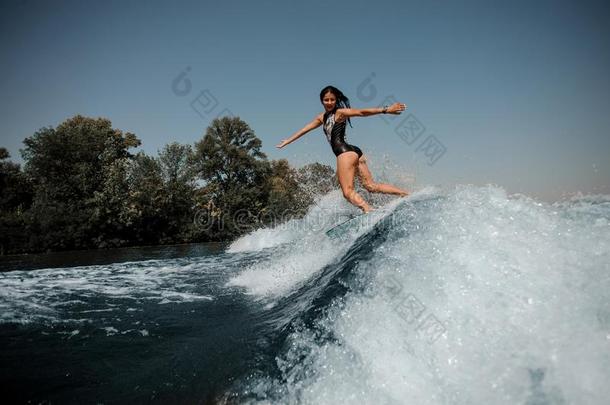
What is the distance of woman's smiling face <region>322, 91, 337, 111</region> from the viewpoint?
657 cm

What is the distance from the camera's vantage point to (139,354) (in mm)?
2824

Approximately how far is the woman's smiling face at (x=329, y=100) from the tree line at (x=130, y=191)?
1271 centimetres

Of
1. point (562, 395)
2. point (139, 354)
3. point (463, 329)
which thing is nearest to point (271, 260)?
point (139, 354)

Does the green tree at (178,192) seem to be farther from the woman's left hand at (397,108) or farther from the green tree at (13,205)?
the woman's left hand at (397,108)

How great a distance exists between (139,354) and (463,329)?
2.48m

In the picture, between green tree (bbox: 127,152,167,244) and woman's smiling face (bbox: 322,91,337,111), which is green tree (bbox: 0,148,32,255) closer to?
green tree (bbox: 127,152,167,244)

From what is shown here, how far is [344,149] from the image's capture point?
21.1 feet

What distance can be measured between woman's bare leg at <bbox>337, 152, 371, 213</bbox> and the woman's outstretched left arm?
71cm

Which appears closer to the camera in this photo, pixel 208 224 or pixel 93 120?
pixel 208 224

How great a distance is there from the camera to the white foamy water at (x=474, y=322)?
1.93m

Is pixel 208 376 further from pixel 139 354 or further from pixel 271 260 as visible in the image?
pixel 271 260

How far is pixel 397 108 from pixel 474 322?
3.87 m

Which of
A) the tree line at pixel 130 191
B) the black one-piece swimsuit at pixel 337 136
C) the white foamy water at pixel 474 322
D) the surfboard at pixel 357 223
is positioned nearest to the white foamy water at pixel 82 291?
the surfboard at pixel 357 223

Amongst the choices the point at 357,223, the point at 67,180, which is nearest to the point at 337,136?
the point at 357,223
